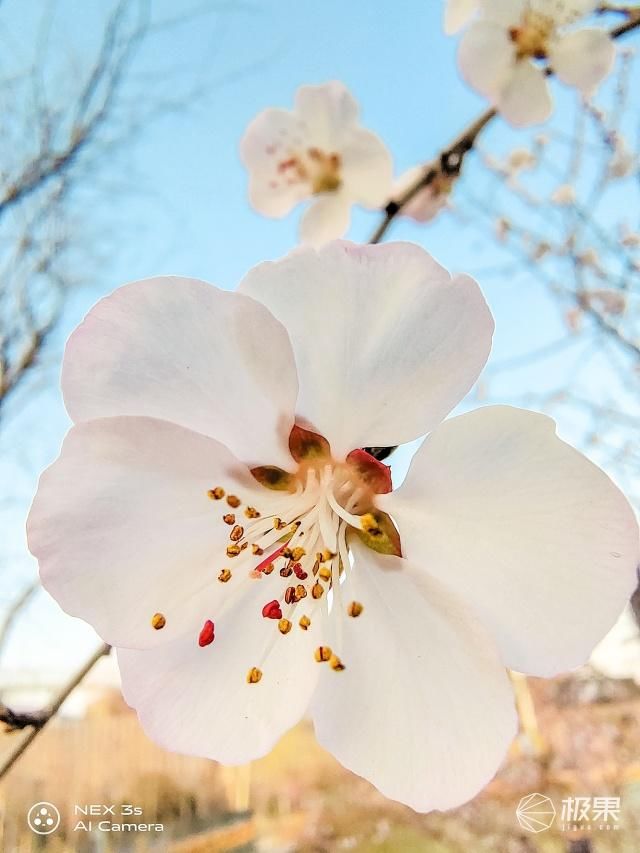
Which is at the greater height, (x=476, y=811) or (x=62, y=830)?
(x=62, y=830)

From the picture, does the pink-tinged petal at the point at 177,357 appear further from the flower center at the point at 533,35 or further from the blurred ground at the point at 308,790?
the blurred ground at the point at 308,790

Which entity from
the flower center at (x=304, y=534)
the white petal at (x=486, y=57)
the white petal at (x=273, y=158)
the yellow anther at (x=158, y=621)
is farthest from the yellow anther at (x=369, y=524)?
the white petal at (x=273, y=158)

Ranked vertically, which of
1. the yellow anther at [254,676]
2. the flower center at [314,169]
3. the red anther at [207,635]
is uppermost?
the red anther at [207,635]

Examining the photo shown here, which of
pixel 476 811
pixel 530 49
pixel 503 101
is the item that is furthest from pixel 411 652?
pixel 476 811

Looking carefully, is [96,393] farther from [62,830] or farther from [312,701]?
[62,830]

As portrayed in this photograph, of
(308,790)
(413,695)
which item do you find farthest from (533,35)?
(308,790)

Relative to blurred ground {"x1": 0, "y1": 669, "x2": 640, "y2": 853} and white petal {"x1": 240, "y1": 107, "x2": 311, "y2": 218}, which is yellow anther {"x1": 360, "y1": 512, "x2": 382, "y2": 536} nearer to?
white petal {"x1": 240, "y1": 107, "x2": 311, "y2": 218}
